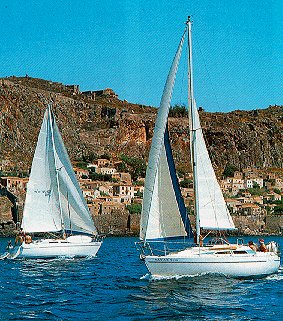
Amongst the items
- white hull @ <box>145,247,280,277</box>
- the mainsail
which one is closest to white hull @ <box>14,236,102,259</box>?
the mainsail

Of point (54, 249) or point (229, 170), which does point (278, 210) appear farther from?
point (54, 249)

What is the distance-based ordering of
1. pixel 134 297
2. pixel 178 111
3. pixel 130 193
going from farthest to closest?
pixel 178 111 → pixel 130 193 → pixel 134 297

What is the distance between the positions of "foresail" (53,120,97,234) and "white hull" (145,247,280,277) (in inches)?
624

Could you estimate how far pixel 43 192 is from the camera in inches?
1624

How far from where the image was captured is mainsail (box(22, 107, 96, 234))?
40.8 meters

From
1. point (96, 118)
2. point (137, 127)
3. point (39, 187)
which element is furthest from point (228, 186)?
point (39, 187)

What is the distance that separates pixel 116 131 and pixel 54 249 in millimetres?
108745

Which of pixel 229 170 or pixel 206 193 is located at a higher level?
pixel 229 170

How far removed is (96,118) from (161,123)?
13202cm

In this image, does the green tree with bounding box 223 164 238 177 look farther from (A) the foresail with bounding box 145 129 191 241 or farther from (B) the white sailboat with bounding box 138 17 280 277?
(A) the foresail with bounding box 145 129 191 241

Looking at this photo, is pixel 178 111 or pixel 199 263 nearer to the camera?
pixel 199 263

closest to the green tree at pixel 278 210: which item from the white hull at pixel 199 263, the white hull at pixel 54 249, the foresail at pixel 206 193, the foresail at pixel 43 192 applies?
the foresail at pixel 43 192

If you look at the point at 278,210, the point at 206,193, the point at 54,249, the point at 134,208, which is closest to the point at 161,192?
the point at 206,193

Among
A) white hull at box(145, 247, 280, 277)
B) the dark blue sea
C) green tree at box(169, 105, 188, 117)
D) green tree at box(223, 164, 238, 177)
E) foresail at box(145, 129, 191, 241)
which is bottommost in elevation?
the dark blue sea
